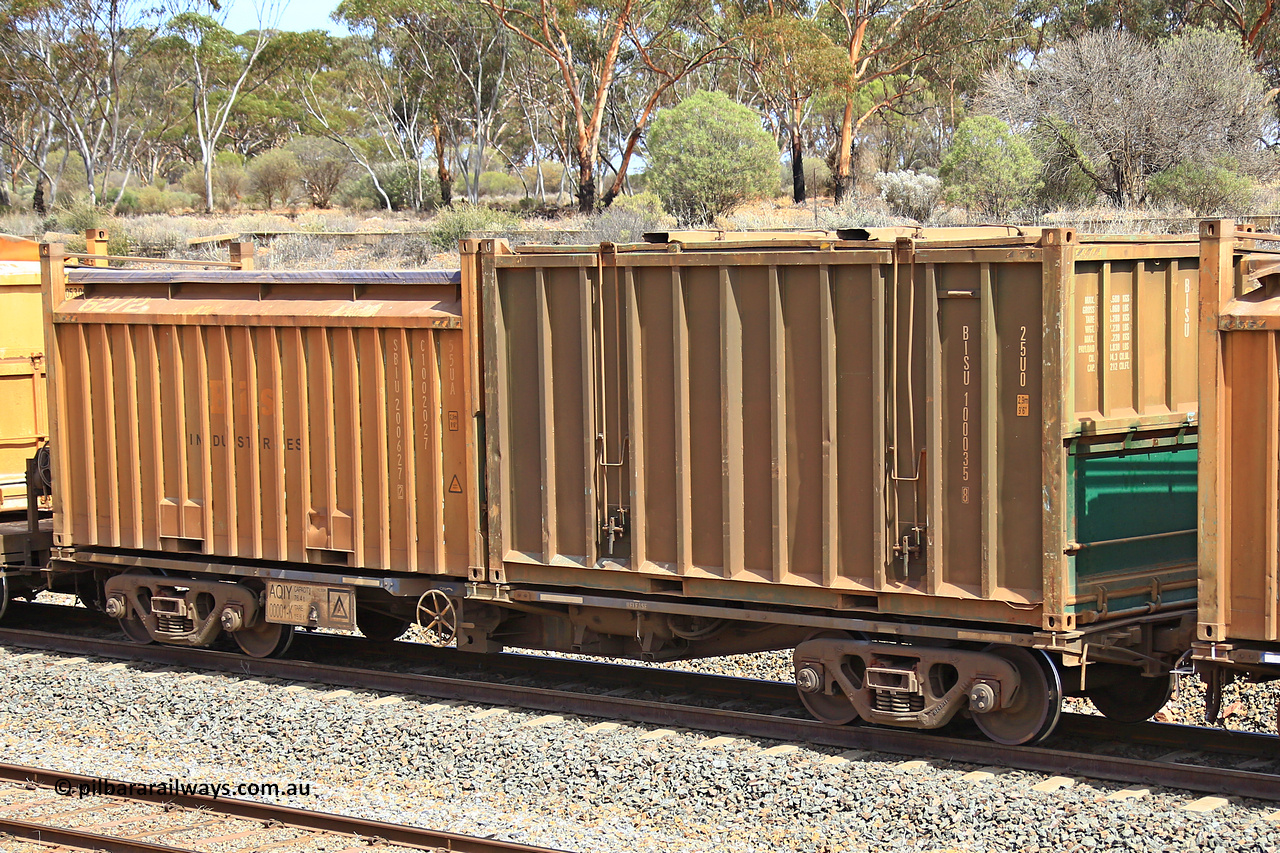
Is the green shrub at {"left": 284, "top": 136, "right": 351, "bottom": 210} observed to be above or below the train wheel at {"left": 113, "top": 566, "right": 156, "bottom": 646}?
above

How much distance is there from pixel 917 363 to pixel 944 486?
74 cm

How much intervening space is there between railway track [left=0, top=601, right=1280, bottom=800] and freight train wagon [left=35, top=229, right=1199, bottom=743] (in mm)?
240

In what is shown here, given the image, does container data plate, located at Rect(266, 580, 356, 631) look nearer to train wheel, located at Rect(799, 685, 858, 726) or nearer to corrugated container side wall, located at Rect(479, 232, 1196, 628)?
corrugated container side wall, located at Rect(479, 232, 1196, 628)

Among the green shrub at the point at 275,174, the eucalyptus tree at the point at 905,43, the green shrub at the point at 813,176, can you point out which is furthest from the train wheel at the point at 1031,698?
the green shrub at the point at 275,174

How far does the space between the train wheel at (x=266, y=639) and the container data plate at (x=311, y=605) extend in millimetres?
418

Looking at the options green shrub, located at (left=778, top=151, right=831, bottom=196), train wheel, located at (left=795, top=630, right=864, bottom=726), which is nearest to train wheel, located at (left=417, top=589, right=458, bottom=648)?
train wheel, located at (left=795, top=630, right=864, bottom=726)

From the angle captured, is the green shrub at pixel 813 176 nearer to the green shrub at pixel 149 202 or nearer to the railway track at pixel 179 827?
the green shrub at pixel 149 202

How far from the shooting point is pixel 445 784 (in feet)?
25.7

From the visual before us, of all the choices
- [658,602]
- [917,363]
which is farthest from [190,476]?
[917,363]

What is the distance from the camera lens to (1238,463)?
6688 millimetres

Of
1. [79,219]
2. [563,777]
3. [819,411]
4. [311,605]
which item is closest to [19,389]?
[311,605]

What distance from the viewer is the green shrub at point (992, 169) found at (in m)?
34.7

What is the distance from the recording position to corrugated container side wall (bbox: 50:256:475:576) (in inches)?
366

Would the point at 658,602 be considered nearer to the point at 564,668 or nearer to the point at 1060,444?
the point at 564,668
